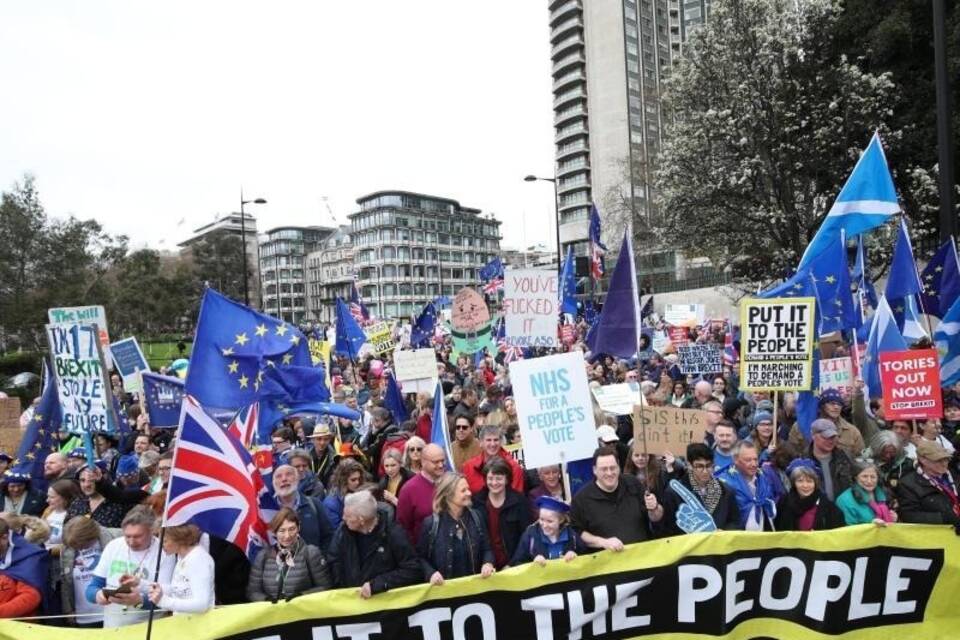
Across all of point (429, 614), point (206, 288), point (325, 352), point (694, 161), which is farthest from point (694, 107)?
point (429, 614)

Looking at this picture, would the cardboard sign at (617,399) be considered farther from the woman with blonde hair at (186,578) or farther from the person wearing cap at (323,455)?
the woman with blonde hair at (186,578)

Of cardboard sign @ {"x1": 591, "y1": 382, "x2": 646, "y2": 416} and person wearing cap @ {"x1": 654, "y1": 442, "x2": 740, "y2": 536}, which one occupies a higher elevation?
cardboard sign @ {"x1": 591, "y1": 382, "x2": 646, "y2": 416}

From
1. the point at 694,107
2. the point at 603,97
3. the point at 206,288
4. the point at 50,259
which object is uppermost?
the point at 603,97

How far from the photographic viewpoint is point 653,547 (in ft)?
15.3

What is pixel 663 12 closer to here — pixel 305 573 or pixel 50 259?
pixel 50 259

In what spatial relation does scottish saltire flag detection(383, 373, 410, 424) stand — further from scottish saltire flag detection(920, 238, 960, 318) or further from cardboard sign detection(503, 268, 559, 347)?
scottish saltire flag detection(920, 238, 960, 318)

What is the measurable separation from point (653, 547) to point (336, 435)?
559 cm

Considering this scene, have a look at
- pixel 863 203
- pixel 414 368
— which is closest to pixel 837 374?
pixel 863 203

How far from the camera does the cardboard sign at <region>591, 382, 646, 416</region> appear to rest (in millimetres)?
8703

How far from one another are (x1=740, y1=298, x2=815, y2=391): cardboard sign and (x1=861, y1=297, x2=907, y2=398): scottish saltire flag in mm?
1735

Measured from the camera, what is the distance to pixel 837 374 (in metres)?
8.79

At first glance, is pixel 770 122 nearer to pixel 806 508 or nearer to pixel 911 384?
pixel 911 384

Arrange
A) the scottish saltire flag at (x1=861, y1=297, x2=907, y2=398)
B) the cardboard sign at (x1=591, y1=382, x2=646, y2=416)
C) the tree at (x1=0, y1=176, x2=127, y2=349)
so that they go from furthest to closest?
1. the tree at (x1=0, y1=176, x2=127, y2=349)
2. the cardboard sign at (x1=591, y1=382, x2=646, y2=416)
3. the scottish saltire flag at (x1=861, y1=297, x2=907, y2=398)

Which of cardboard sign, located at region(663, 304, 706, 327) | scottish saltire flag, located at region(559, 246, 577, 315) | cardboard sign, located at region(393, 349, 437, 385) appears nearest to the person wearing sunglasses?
cardboard sign, located at region(393, 349, 437, 385)
